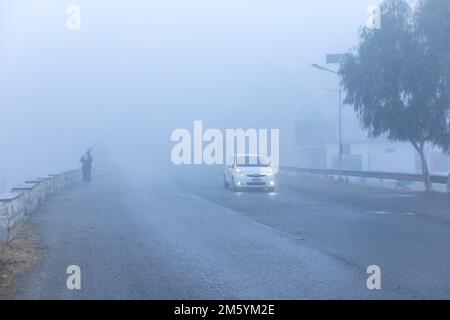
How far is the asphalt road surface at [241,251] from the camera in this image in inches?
315

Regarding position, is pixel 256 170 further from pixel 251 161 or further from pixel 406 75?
pixel 406 75

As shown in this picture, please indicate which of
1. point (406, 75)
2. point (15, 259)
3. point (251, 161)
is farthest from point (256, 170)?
point (15, 259)

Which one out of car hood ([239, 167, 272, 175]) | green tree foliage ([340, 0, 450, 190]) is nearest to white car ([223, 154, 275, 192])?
car hood ([239, 167, 272, 175])

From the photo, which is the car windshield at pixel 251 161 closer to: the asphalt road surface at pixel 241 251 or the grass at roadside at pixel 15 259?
the asphalt road surface at pixel 241 251

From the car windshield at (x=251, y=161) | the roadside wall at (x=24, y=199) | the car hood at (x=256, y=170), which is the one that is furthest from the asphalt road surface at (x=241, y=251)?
the car windshield at (x=251, y=161)

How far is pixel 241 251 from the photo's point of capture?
11.0m

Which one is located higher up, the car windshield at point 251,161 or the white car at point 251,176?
the car windshield at point 251,161

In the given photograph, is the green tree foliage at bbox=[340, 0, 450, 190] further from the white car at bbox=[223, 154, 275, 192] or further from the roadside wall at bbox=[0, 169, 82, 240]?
the roadside wall at bbox=[0, 169, 82, 240]

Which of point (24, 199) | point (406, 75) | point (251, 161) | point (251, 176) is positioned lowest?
point (251, 176)

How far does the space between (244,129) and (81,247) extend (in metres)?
79.8

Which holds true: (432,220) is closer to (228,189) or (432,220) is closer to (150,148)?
(228,189)

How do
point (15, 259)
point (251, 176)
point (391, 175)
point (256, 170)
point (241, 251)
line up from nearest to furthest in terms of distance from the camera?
1. point (15, 259)
2. point (241, 251)
3. point (251, 176)
4. point (256, 170)
5. point (391, 175)

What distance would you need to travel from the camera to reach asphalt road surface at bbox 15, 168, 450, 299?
801 cm
